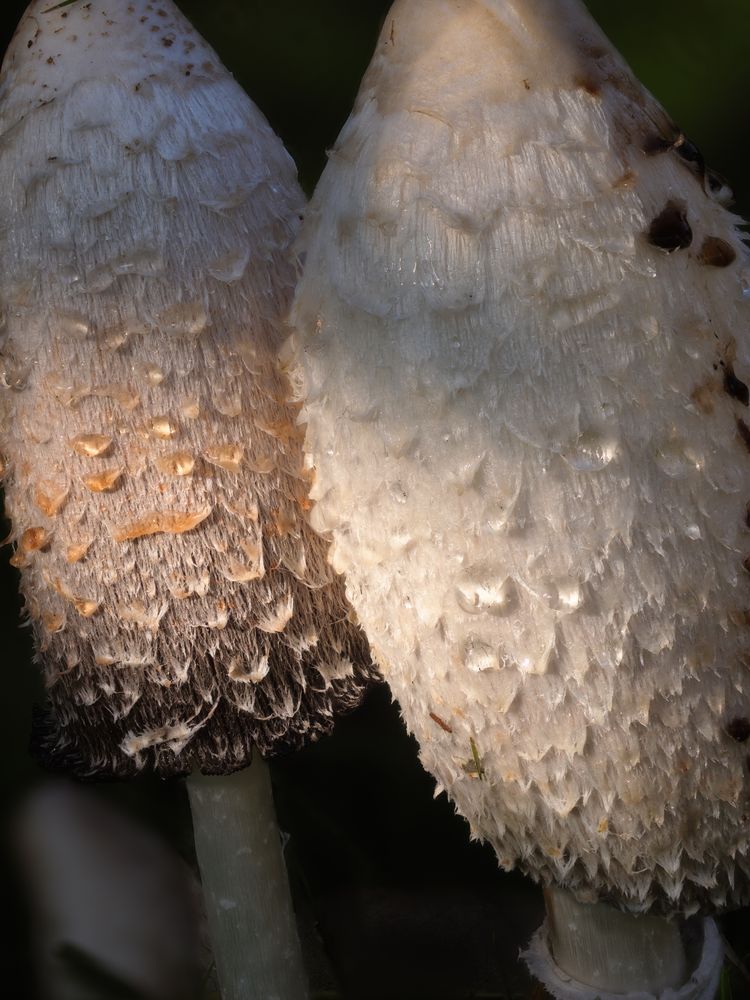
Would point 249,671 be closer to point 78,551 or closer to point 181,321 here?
point 78,551

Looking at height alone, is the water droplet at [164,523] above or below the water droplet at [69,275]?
below

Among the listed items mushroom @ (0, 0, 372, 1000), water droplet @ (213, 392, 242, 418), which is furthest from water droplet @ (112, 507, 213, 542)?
water droplet @ (213, 392, 242, 418)

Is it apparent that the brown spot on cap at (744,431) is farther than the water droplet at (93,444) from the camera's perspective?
No

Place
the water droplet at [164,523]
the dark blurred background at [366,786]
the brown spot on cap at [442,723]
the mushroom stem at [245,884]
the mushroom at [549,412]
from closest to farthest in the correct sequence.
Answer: the mushroom at [549,412] → the brown spot on cap at [442,723] → the water droplet at [164,523] → the mushroom stem at [245,884] → the dark blurred background at [366,786]

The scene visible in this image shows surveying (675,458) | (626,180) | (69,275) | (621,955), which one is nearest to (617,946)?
(621,955)

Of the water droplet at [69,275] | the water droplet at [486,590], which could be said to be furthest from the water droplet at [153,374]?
the water droplet at [486,590]

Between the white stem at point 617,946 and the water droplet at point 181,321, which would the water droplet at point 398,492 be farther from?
the white stem at point 617,946
